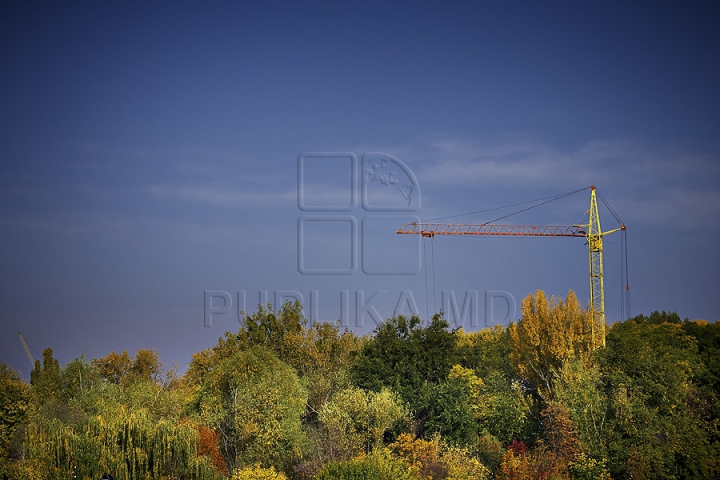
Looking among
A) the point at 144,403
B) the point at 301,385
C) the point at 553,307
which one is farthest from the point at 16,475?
the point at 553,307

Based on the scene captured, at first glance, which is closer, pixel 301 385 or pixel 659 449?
pixel 659 449

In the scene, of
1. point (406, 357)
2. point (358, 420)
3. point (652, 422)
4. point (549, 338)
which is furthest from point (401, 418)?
point (549, 338)

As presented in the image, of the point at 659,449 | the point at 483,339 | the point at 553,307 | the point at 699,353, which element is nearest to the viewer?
the point at 659,449

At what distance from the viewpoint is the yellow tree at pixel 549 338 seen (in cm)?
7462

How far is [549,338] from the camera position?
7581cm

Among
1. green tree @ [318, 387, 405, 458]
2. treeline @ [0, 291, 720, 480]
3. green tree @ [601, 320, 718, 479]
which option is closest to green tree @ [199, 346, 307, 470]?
treeline @ [0, 291, 720, 480]

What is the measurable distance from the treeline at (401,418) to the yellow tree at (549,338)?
0.15 meters

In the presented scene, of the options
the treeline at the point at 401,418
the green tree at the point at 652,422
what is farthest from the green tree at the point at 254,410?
the green tree at the point at 652,422

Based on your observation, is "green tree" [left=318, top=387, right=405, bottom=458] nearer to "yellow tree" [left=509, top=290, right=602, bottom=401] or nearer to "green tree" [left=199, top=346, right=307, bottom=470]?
"green tree" [left=199, top=346, right=307, bottom=470]

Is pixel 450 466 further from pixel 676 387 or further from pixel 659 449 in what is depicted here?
pixel 676 387

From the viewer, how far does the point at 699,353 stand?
83.4 metres

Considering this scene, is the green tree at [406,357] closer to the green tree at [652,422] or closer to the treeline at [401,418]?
the treeline at [401,418]

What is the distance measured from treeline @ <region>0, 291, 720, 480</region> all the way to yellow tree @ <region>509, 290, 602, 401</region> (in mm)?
148

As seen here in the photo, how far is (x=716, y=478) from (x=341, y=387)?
94.1ft
